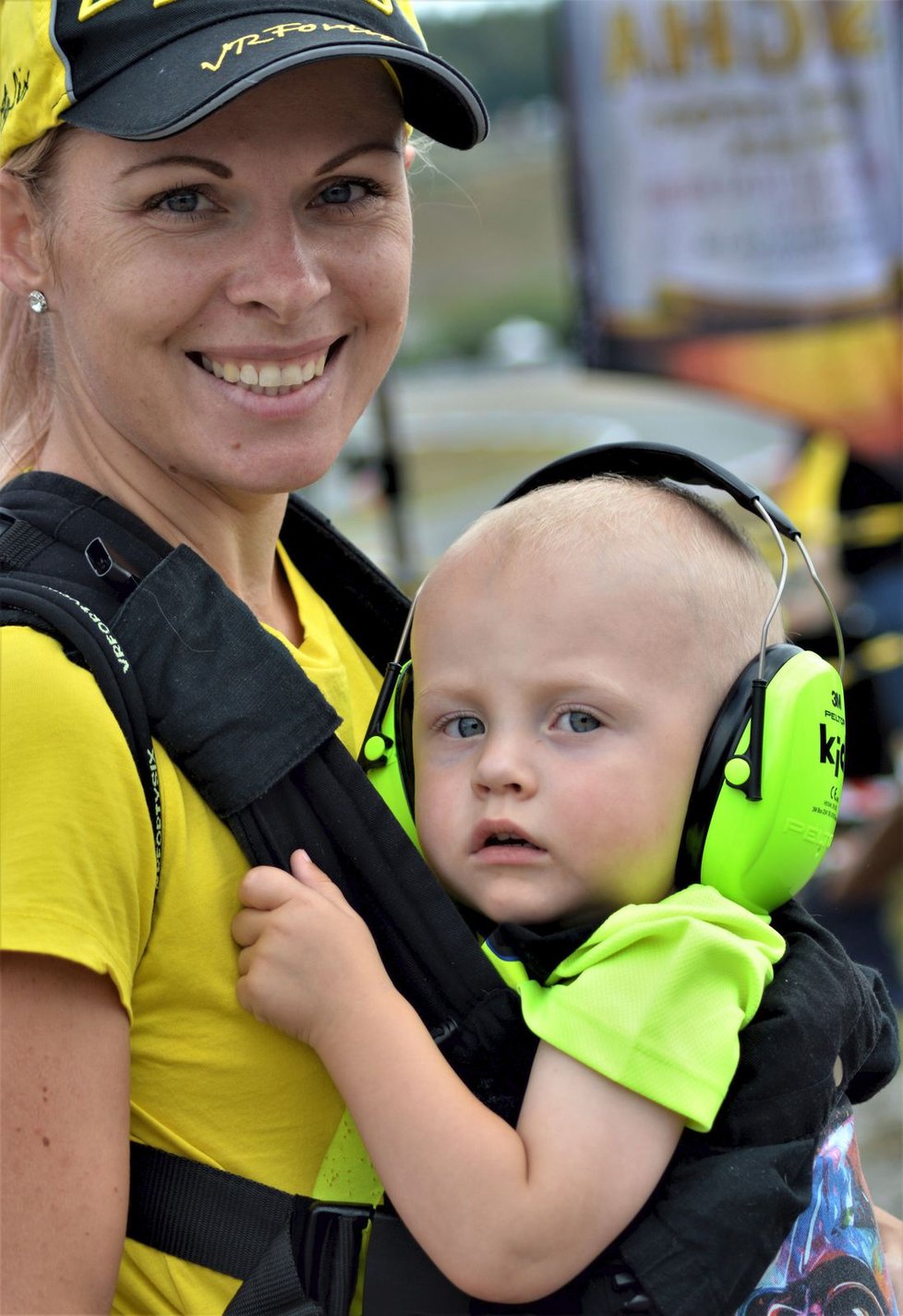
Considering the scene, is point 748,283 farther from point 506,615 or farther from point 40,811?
point 40,811

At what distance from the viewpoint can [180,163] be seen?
5.58 ft

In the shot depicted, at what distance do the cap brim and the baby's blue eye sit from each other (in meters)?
0.72

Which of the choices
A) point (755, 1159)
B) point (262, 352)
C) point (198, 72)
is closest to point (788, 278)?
point (262, 352)

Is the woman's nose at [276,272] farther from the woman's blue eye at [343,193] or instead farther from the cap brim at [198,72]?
the cap brim at [198,72]

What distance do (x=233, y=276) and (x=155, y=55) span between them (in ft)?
0.80

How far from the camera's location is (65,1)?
5.64ft

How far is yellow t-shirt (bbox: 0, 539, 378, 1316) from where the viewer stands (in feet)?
4.75

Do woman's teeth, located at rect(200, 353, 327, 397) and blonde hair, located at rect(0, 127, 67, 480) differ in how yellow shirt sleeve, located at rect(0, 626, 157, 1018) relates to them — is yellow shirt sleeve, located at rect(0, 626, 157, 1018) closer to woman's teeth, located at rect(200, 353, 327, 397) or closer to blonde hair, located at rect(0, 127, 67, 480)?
woman's teeth, located at rect(200, 353, 327, 397)

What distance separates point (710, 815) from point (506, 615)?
0.32 m

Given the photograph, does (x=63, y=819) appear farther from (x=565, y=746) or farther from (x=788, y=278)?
(x=788, y=278)

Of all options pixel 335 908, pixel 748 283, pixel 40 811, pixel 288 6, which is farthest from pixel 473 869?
pixel 748 283

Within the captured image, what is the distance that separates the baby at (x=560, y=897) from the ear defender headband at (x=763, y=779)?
4 centimetres

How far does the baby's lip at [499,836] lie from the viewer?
5.68 ft

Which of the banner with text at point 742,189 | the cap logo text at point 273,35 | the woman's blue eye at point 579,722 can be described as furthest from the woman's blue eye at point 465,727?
the banner with text at point 742,189
